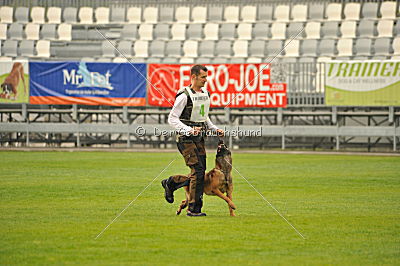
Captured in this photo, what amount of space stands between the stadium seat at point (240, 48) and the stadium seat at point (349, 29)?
14.0 feet

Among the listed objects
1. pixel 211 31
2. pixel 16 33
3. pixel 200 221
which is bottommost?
pixel 200 221

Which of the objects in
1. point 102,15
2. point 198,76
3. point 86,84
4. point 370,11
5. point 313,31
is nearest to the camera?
point 198,76

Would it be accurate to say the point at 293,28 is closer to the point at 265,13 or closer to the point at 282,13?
Result: the point at 282,13

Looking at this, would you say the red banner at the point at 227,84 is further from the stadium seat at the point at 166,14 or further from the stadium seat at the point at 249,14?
the stadium seat at the point at 166,14

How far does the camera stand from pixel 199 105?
11.7 meters

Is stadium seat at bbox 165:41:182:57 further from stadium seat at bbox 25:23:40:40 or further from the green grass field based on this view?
the green grass field

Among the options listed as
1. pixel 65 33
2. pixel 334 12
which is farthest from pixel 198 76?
pixel 65 33

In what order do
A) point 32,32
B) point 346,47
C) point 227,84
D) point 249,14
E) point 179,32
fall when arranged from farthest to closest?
point 32,32 < point 249,14 < point 179,32 < point 346,47 < point 227,84

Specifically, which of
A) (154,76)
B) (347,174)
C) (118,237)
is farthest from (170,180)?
(154,76)

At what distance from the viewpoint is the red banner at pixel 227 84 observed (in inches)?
1344

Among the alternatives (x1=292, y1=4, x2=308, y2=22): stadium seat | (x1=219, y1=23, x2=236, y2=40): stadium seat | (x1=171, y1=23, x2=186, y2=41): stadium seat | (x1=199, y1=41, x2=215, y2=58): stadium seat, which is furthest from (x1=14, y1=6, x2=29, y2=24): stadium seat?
(x1=292, y1=4, x2=308, y2=22): stadium seat

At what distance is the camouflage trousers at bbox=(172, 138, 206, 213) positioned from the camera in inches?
457

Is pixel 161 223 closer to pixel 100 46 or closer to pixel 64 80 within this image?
pixel 64 80

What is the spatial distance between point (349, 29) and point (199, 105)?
27.1 m
